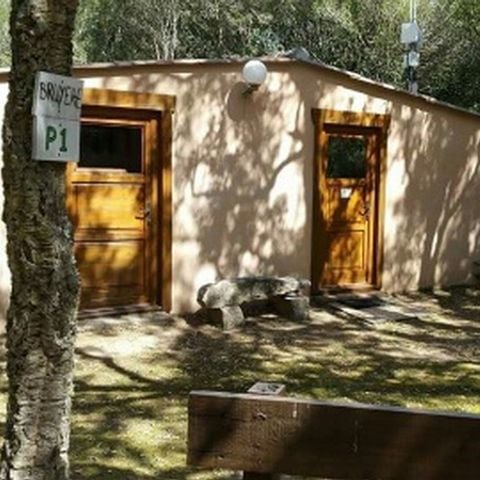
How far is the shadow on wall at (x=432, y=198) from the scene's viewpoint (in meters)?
9.52

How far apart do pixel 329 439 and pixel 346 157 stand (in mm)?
7704

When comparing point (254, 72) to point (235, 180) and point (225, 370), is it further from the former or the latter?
point (225, 370)

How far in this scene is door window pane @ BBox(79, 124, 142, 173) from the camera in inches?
286

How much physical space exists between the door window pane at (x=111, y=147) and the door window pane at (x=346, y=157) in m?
2.50

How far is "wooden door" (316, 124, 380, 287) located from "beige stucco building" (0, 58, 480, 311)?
0.02m

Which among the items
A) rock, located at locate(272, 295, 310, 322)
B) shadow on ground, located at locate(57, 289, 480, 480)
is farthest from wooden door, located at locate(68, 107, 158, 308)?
rock, located at locate(272, 295, 310, 322)

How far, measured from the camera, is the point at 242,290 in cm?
739

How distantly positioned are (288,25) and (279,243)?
14.8 m

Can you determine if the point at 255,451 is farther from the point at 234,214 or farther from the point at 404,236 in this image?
the point at 404,236

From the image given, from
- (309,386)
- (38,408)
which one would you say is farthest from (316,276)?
(38,408)

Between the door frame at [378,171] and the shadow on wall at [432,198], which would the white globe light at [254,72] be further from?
the shadow on wall at [432,198]

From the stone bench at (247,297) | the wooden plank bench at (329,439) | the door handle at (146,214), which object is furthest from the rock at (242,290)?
the wooden plank bench at (329,439)

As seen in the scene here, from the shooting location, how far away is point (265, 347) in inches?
259

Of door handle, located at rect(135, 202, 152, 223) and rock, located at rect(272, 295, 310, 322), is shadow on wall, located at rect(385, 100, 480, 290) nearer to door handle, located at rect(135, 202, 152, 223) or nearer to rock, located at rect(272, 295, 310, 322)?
rock, located at rect(272, 295, 310, 322)
